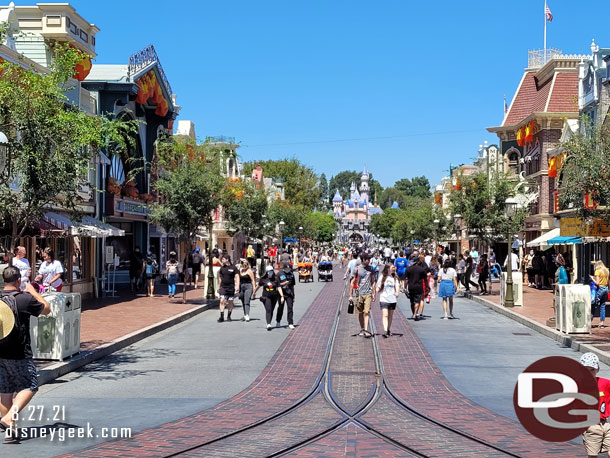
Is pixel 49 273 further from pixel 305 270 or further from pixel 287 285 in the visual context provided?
pixel 305 270

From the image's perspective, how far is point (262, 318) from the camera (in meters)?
22.3

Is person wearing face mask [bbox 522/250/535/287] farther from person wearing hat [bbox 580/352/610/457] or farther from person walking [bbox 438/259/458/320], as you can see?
person wearing hat [bbox 580/352/610/457]

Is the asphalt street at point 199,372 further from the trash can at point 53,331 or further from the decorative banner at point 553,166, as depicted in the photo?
the decorative banner at point 553,166

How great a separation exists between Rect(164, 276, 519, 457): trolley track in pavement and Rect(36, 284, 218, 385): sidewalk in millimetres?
3907

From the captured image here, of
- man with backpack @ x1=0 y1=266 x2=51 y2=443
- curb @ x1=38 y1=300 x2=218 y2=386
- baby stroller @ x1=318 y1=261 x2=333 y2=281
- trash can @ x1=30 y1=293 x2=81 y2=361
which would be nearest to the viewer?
man with backpack @ x1=0 y1=266 x2=51 y2=443

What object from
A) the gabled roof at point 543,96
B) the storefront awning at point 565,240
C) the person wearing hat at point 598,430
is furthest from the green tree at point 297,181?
the person wearing hat at point 598,430

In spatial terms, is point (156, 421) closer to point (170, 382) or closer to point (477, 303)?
point (170, 382)

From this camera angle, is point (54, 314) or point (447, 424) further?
point (54, 314)

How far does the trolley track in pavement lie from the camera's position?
803cm

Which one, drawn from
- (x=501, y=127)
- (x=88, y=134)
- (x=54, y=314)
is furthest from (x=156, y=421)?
(x=501, y=127)

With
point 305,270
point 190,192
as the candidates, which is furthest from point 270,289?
point 305,270

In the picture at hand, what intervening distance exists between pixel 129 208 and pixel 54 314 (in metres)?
22.2

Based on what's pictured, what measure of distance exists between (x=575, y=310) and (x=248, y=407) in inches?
369

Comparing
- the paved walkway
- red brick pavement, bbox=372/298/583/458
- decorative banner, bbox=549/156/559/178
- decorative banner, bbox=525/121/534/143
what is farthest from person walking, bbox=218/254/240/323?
decorative banner, bbox=525/121/534/143
